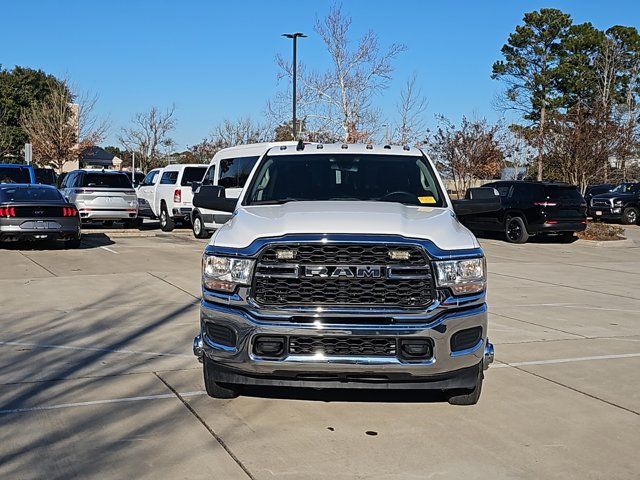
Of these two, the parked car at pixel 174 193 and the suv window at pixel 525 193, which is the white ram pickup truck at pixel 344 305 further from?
the parked car at pixel 174 193

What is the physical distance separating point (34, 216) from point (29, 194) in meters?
0.73

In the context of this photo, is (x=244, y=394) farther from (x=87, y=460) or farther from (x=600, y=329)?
(x=600, y=329)

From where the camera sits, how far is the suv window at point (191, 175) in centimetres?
2258

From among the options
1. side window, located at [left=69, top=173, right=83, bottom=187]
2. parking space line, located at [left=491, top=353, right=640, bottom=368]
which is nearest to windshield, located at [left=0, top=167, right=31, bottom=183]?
side window, located at [left=69, top=173, right=83, bottom=187]

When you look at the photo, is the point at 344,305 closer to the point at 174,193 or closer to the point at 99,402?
the point at 99,402

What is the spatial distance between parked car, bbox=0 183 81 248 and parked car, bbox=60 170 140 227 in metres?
4.55

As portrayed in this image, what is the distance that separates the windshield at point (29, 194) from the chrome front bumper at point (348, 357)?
482 inches

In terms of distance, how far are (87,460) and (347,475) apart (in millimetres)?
1540

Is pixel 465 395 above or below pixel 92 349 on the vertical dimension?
above

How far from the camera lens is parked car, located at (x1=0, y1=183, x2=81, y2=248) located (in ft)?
51.5

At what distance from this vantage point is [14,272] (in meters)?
13.1

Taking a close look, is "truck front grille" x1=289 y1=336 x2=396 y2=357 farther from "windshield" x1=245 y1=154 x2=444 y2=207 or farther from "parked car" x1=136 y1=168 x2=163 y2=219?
"parked car" x1=136 y1=168 x2=163 y2=219

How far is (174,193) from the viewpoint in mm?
22844

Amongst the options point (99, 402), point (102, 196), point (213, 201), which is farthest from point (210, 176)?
point (99, 402)
